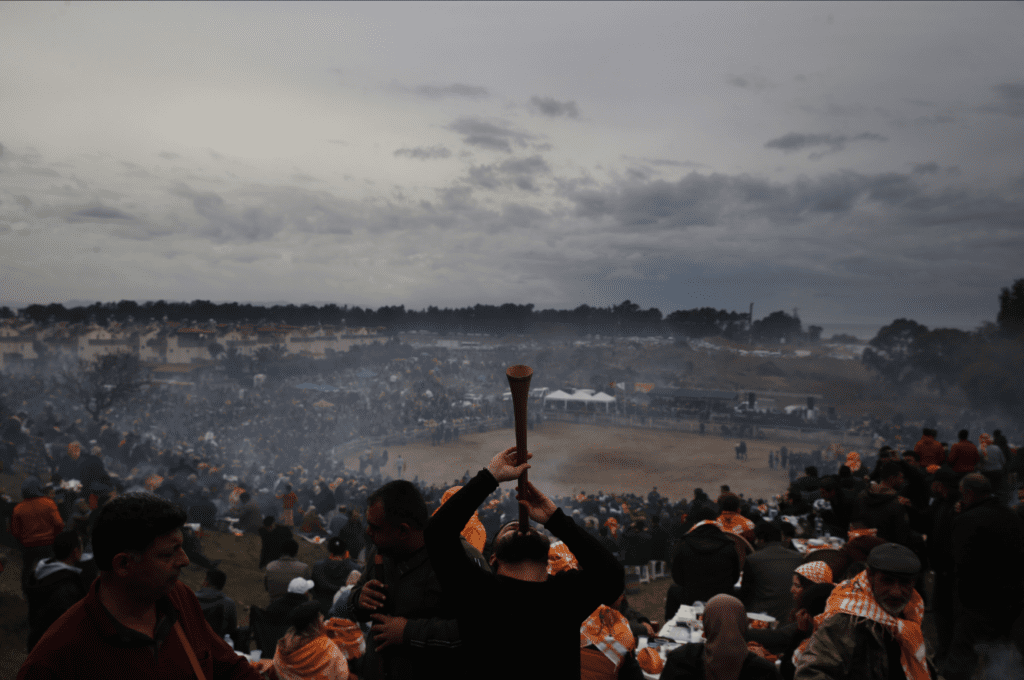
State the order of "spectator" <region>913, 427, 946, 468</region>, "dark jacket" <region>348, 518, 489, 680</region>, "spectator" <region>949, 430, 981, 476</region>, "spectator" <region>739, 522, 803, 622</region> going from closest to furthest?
"dark jacket" <region>348, 518, 489, 680</region> → "spectator" <region>739, 522, 803, 622</region> → "spectator" <region>949, 430, 981, 476</region> → "spectator" <region>913, 427, 946, 468</region>

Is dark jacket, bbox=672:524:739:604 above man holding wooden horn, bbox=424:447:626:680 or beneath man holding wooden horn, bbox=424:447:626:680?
beneath

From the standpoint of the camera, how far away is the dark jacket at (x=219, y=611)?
15.2ft

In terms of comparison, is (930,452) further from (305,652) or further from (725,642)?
(305,652)

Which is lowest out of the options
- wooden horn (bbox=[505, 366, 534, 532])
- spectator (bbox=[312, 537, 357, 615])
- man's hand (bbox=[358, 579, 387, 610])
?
spectator (bbox=[312, 537, 357, 615])

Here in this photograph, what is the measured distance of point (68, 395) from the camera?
32.2 metres

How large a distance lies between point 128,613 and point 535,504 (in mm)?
1232

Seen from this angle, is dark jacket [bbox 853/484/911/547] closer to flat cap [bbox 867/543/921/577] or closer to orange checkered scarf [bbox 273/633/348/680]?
flat cap [bbox 867/543/921/577]

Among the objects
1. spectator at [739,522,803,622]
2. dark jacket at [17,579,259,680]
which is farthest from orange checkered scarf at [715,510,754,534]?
dark jacket at [17,579,259,680]

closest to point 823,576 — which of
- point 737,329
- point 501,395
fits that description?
point 501,395

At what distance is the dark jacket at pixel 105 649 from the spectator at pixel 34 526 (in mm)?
6363

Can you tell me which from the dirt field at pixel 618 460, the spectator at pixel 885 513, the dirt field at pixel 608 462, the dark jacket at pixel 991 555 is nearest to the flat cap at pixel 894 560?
the dark jacket at pixel 991 555

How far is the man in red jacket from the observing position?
1.42m

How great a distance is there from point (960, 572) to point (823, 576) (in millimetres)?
1965

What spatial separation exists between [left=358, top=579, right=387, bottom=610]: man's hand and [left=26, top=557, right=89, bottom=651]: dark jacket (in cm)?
372
